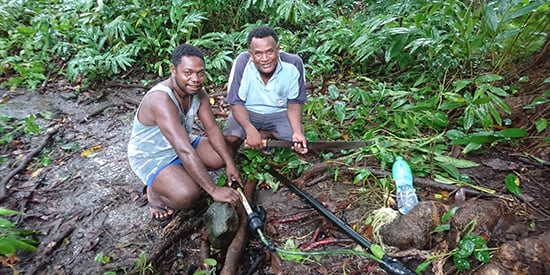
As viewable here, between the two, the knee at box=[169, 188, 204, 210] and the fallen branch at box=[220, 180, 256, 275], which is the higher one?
the knee at box=[169, 188, 204, 210]

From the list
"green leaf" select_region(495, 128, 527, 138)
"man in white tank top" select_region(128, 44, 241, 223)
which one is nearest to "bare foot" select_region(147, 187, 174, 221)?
"man in white tank top" select_region(128, 44, 241, 223)

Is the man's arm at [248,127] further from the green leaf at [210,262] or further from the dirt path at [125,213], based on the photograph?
the green leaf at [210,262]

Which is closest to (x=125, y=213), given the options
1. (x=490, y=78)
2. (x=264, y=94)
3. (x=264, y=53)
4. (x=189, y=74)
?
(x=189, y=74)

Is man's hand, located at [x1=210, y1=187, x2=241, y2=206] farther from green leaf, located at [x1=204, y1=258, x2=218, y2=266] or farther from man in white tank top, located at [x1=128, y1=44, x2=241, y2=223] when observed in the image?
green leaf, located at [x1=204, y1=258, x2=218, y2=266]

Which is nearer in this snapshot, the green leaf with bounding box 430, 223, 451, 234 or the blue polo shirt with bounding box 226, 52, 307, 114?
the green leaf with bounding box 430, 223, 451, 234

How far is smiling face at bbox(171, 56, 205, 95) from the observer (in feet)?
7.59

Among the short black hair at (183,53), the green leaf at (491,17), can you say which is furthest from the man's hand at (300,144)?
the green leaf at (491,17)

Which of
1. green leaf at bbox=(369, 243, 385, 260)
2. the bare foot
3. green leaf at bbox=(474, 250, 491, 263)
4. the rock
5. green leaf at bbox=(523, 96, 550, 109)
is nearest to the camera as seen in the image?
the rock

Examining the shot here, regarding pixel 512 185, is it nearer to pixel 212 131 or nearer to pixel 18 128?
pixel 212 131

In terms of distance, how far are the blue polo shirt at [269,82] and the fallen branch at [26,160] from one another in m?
2.43

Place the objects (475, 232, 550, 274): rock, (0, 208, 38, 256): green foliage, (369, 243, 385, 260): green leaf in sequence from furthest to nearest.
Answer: (0, 208, 38, 256): green foliage, (369, 243, 385, 260): green leaf, (475, 232, 550, 274): rock

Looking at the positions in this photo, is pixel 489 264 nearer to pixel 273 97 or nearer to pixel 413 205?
pixel 413 205

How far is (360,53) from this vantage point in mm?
4039

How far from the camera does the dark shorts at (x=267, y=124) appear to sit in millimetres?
→ 3123
